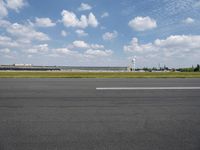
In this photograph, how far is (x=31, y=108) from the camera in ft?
16.6

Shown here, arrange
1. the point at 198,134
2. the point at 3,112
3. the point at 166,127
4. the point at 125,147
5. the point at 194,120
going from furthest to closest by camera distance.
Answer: the point at 3,112 → the point at 194,120 → the point at 166,127 → the point at 198,134 → the point at 125,147

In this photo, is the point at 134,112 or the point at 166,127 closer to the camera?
the point at 166,127

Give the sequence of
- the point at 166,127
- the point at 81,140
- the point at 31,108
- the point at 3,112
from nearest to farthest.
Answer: the point at 81,140
the point at 166,127
the point at 3,112
the point at 31,108

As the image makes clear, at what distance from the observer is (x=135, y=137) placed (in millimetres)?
3281

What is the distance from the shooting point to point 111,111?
4855mm

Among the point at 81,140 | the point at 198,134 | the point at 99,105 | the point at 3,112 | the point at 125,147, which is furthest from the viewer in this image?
the point at 99,105

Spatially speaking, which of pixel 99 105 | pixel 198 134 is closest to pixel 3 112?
pixel 99 105

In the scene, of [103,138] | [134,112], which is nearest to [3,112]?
[103,138]

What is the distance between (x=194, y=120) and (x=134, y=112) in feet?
4.31

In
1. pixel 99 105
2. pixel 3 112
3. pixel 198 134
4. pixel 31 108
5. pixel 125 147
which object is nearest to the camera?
pixel 125 147

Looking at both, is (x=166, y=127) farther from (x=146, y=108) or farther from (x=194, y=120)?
(x=146, y=108)

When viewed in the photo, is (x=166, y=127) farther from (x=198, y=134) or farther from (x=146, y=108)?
(x=146, y=108)

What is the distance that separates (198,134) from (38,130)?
9.24 feet

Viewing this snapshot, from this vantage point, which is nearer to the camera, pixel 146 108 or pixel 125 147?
pixel 125 147
